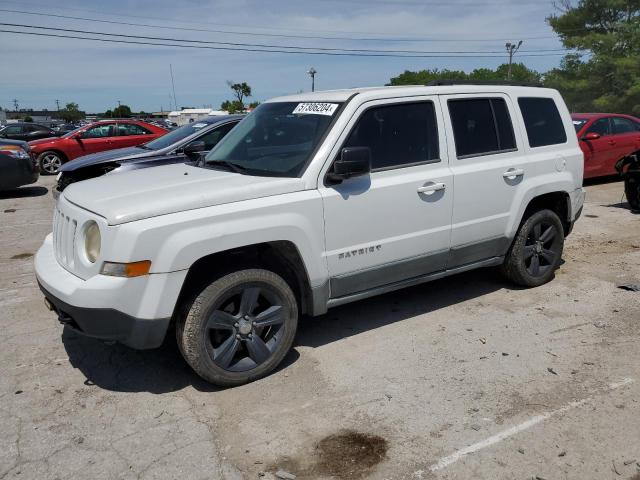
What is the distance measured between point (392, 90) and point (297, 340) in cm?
213

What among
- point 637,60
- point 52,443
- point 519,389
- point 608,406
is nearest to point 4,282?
point 52,443

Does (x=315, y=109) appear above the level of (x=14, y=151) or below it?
above

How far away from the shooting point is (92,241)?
3.52 metres

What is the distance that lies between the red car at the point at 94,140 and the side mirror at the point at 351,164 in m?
11.6

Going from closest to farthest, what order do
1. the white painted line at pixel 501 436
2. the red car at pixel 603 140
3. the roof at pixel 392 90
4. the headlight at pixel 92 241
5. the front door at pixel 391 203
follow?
1. the white painted line at pixel 501 436
2. the headlight at pixel 92 241
3. the front door at pixel 391 203
4. the roof at pixel 392 90
5. the red car at pixel 603 140

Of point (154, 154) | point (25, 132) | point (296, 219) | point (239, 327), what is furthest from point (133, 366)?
point (25, 132)

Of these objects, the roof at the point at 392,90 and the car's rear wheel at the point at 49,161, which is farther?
the car's rear wheel at the point at 49,161

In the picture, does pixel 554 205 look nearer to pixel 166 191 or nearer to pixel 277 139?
pixel 277 139

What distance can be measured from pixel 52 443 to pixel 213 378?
38.7 inches

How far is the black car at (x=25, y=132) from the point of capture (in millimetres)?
21219

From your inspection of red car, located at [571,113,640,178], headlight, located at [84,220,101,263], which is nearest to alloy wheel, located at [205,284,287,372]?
headlight, located at [84,220,101,263]

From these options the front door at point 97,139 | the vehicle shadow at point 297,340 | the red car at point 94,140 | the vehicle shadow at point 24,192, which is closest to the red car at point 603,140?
the vehicle shadow at point 297,340

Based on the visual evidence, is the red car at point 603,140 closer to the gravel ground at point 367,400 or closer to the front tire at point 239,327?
the gravel ground at point 367,400

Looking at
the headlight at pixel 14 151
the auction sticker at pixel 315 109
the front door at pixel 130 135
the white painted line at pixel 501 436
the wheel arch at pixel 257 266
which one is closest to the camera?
the white painted line at pixel 501 436
